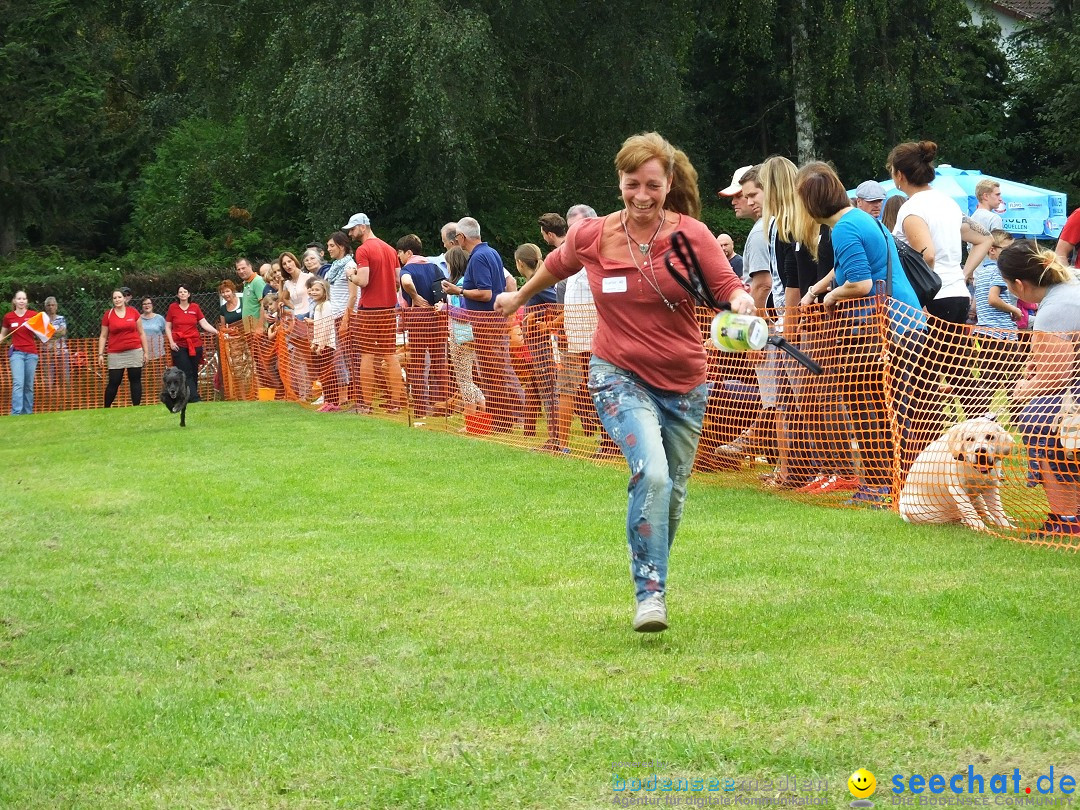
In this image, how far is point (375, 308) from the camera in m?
16.1

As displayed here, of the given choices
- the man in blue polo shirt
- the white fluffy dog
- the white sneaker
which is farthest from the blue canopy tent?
the white sneaker

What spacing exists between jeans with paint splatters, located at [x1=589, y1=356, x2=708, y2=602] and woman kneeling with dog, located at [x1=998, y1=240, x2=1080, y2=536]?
2.51m

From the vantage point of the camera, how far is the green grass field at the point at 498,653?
13.4 feet

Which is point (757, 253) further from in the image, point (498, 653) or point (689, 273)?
point (498, 653)

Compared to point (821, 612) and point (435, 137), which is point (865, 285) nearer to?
point (821, 612)

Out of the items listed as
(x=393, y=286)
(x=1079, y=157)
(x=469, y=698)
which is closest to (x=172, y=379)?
(x=393, y=286)

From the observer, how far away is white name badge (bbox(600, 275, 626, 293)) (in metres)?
5.77

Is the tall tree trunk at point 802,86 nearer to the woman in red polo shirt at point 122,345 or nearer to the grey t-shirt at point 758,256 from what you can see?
the woman in red polo shirt at point 122,345

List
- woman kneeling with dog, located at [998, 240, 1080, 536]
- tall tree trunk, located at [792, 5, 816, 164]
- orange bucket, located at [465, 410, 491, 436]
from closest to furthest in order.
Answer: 1. woman kneeling with dog, located at [998, 240, 1080, 536]
2. orange bucket, located at [465, 410, 491, 436]
3. tall tree trunk, located at [792, 5, 816, 164]

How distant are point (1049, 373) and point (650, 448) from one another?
3121mm

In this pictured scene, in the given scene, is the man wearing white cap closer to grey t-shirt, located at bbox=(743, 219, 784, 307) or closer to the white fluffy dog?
grey t-shirt, located at bbox=(743, 219, 784, 307)

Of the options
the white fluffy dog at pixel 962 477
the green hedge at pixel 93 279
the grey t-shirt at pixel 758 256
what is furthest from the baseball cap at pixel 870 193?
the green hedge at pixel 93 279

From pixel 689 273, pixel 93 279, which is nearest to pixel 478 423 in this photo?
pixel 689 273

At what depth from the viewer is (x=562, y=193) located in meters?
33.2
